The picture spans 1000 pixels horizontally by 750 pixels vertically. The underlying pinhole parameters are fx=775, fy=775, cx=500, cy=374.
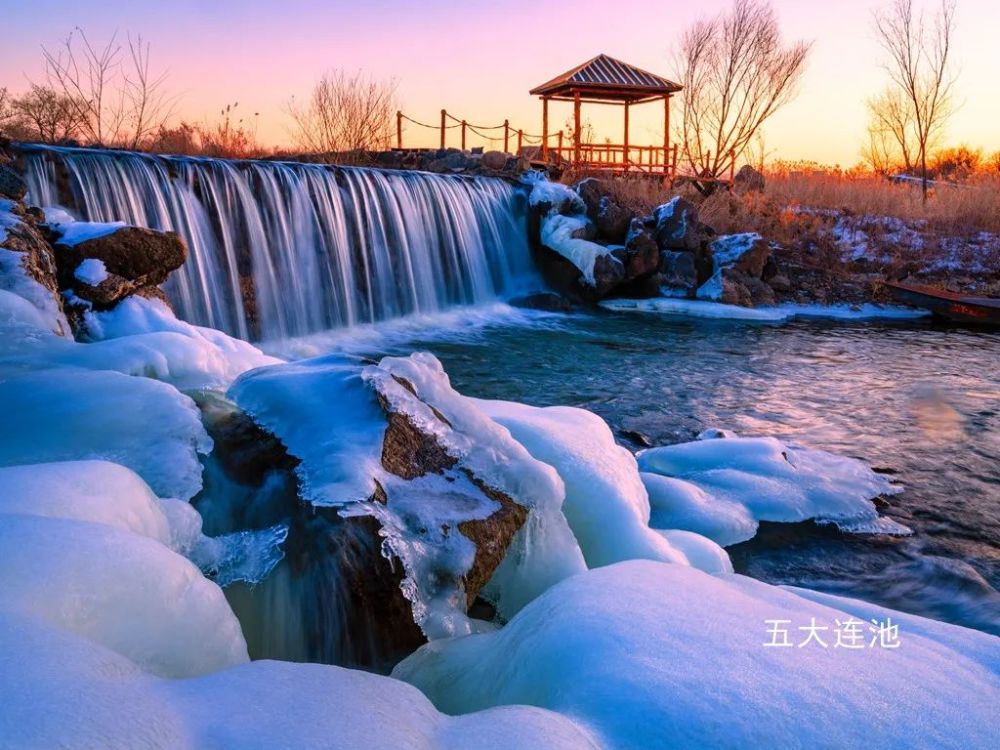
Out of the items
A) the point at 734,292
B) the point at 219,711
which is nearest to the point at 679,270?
the point at 734,292

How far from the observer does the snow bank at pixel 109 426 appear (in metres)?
Answer: 2.63

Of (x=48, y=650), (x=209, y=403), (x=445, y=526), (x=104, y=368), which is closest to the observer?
(x=48, y=650)

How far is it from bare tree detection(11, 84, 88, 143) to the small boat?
12.7 metres

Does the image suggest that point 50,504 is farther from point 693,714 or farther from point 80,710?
point 693,714

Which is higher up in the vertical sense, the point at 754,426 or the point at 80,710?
the point at 80,710

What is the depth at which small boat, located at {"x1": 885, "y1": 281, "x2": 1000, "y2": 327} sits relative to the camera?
36.8ft

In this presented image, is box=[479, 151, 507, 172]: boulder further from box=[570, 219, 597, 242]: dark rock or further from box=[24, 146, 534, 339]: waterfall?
box=[570, 219, 597, 242]: dark rock

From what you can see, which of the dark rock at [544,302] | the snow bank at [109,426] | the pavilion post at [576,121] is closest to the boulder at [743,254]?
the dark rock at [544,302]

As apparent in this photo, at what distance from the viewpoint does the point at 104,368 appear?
11.5 feet

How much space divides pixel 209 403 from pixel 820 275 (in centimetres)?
Result: 1304

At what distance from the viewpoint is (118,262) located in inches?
197

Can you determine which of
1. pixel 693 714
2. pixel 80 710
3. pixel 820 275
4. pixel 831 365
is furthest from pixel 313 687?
pixel 820 275

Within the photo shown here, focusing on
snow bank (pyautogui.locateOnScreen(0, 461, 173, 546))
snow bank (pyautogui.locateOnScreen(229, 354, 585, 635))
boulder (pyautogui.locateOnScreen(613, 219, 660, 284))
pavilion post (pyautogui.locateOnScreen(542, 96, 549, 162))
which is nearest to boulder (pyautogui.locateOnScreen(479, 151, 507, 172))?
pavilion post (pyautogui.locateOnScreen(542, 96, 549, 162))

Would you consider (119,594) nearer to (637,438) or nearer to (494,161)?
(637,438)
